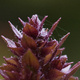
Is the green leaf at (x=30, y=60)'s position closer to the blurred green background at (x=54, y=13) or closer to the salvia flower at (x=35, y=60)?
the salvia flower at (x=35, y=60)

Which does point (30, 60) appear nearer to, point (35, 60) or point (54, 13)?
point (35, 60)

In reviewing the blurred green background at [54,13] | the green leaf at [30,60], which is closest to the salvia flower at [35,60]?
the green leaf at [30,60]

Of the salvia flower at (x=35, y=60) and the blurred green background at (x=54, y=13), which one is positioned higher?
the blurred green background at (x=54, y=13)

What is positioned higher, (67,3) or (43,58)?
(67,3)

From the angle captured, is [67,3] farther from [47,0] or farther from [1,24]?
[1,24]

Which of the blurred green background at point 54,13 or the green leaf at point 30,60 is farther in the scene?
the blurred green background at point 54,13

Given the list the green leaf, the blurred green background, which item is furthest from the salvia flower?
the blurred green background

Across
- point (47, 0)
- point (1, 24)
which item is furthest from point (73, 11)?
point (1, 24)

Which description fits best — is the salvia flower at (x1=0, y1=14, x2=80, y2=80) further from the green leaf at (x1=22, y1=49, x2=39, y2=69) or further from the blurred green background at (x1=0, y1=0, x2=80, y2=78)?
the blurred green background at (x1=0, y1=0, x2=80, y2=78)
